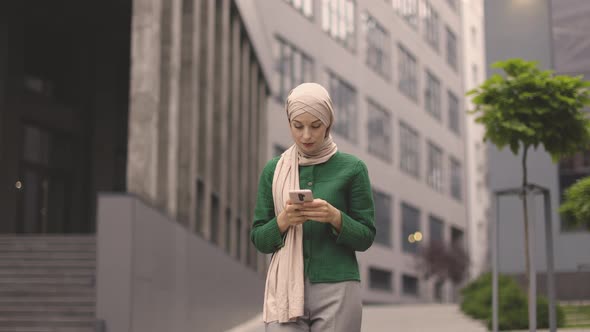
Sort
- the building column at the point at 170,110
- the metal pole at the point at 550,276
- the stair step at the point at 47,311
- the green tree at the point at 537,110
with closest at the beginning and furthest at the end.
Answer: the metal pole at the point at 550,276 → the green tree at the point at 537,110 → the stair step at the point at 47,311 → the building column at the point at 170,110

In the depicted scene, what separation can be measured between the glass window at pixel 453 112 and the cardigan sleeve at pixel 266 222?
194 feet

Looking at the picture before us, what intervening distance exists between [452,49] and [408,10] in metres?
9.21

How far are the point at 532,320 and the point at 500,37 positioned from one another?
14.0m

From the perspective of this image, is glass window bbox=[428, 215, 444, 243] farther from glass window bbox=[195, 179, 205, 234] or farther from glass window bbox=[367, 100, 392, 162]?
glass window bbox=[195, 179, 205, 234]

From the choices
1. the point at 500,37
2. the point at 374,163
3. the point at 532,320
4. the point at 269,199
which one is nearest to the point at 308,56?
the point at 374,163

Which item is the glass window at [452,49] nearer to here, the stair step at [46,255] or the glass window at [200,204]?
the glass window at [200,204]

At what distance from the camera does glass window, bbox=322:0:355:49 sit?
4322cm

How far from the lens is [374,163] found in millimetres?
47906

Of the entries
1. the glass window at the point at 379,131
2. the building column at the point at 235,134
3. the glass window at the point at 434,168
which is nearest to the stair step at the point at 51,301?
the building column at the point at 235,134

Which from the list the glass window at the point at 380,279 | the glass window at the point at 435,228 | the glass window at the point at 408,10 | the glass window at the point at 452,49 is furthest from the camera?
the glass window at the point at 452,49

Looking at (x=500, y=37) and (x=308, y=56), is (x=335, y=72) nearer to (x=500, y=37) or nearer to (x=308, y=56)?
(x=308, y=56)

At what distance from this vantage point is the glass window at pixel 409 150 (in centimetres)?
5275

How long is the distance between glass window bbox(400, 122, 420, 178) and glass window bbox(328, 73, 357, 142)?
6.96 m

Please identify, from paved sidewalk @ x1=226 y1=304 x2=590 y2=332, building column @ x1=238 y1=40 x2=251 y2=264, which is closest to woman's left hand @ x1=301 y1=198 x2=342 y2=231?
paved sidewalk @ x1=226 y1=304 x2=590 y2=332
